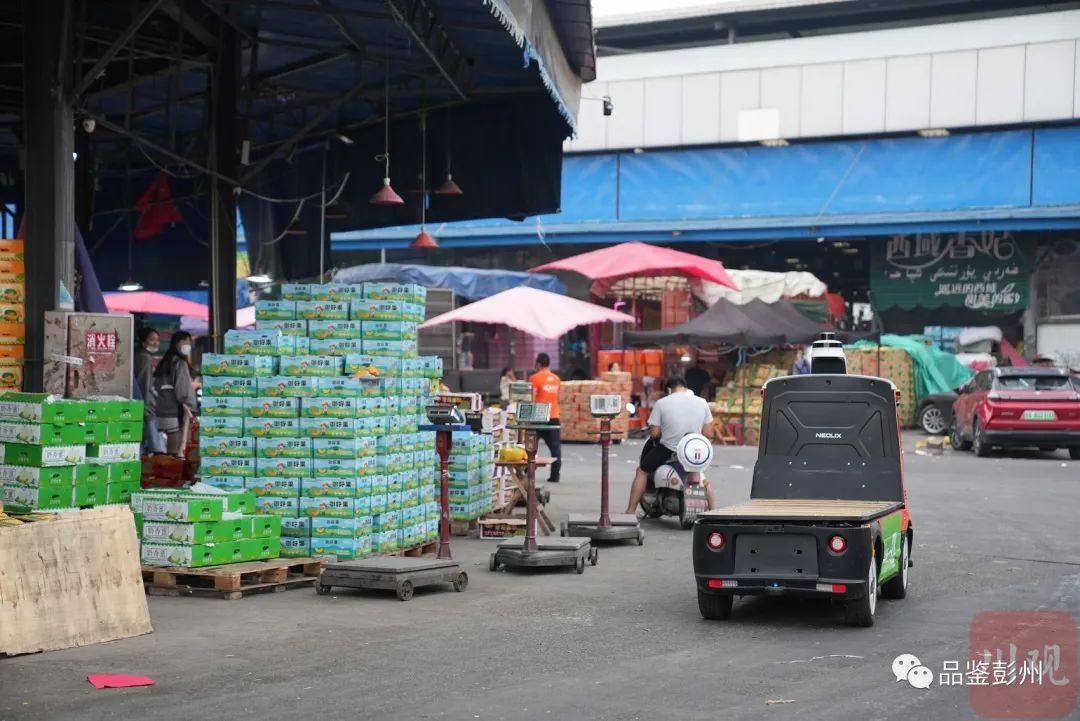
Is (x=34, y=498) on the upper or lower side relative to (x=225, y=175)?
lower

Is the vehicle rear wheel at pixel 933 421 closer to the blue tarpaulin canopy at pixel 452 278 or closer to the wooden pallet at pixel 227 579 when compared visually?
the blue tarpaulin canopy at pixel 452 278

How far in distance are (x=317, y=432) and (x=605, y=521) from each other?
11.8 feet

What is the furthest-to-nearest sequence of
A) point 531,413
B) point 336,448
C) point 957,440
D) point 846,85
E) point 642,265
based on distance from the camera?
point 846,85 < point 642,265 < point 957,440 < point 531,413 < point 336,448

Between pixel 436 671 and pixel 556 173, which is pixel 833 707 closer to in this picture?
pixel 436 671

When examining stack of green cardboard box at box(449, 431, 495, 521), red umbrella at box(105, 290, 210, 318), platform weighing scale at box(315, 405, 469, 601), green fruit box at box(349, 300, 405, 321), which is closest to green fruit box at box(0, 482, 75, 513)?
platform weighing scale at box(315, 405, 469, 601)

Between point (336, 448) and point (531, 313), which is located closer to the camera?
point (336, 448)

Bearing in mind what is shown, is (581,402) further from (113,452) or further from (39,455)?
(39,455)

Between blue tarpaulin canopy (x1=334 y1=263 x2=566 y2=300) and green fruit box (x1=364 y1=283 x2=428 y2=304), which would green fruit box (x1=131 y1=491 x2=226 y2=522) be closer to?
green fruit box (x1=364 y1=283 x2=428 y2=304)

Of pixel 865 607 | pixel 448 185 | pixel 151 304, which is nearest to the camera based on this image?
pixel 865 607

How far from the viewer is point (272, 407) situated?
12141mm

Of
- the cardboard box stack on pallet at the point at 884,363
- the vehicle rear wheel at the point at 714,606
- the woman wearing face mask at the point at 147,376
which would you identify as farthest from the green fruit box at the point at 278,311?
the cardboard box stack on pallet at the point at 884,363

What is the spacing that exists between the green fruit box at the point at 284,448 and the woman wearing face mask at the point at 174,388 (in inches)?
234

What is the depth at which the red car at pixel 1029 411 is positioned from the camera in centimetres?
2453

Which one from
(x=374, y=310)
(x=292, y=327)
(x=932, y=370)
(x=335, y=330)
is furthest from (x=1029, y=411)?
(x=292, y=327)
